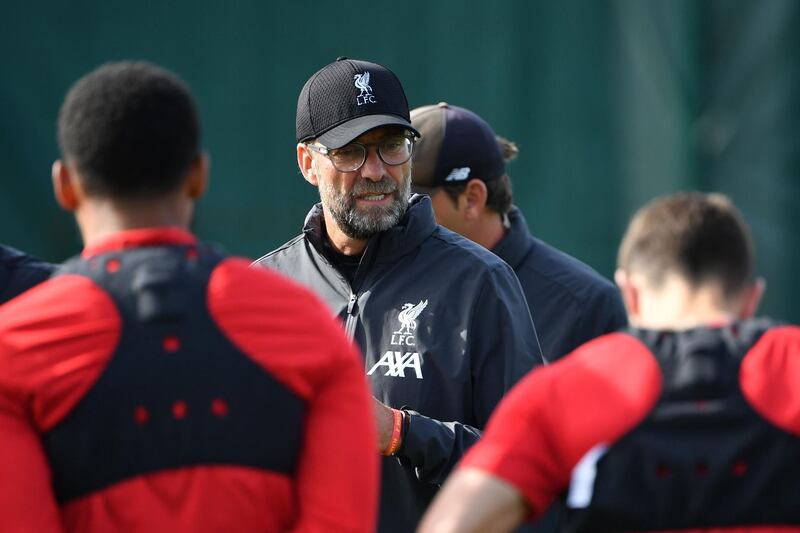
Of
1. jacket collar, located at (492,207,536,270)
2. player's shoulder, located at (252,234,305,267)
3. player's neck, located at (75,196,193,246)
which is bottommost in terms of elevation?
jacket collar, located at (492,207,536,270)

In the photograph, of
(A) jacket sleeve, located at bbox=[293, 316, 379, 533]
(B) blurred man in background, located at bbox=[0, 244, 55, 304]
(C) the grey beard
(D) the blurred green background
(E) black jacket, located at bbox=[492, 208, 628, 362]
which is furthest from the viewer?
(D) the blurred green background

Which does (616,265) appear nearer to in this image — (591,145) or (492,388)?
(591,145)

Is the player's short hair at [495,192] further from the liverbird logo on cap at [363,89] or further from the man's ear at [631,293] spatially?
the man's ear at [631,293]

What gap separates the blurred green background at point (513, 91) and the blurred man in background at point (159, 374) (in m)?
4.64

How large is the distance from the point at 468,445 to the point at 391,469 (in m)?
0.23

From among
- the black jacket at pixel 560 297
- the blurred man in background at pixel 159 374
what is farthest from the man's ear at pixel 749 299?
the black jacket at pixel 560 297

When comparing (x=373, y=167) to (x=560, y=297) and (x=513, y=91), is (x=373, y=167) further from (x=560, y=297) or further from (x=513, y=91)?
(x=513, y=91)

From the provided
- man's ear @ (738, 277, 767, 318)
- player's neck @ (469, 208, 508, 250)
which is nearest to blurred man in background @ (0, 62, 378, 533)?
man's ear @ (738, 277, 767, 318)

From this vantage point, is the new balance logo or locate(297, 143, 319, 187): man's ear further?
locate(297, 143, 319, 187): man's ear

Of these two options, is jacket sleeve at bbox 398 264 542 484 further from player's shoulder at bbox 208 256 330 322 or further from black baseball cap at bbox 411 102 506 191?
player's shoulder at bbox 208 256 330 322

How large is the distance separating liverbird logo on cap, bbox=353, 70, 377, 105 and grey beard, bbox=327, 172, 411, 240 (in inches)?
8.8

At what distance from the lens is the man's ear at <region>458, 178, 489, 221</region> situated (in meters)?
4.70

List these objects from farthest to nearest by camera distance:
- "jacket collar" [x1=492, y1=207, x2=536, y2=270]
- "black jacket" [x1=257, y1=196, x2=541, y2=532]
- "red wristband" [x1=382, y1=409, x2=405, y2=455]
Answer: "jacket collar" [x1=492, y1=207, x2=536, y2=270] < "black jacket" [x1=257, y1=196, x2=541, y2=532] < "red wristband" [x1=382, y1=409, x2=405, y2=455]

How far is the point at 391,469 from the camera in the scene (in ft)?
12.0
